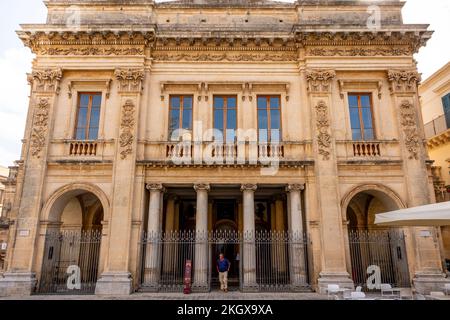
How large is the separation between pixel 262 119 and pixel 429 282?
9230 mm

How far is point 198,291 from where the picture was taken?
12.3 m

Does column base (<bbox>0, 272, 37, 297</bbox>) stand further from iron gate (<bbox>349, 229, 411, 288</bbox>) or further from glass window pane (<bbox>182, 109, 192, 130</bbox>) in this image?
iron gate (<bbox>349, 229, 411, 288</bbox>)

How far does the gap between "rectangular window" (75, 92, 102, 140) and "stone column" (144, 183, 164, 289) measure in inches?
147

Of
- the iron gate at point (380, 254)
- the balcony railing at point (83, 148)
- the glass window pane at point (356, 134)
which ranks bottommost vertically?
the iron gate at point (380, 254)

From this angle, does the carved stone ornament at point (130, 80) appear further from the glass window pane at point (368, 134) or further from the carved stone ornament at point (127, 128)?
the glass window pane at point (368, 134)

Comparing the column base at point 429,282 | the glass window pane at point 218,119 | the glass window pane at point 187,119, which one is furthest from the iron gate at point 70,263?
the column base at point 429,282

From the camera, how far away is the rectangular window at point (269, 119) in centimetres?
1420

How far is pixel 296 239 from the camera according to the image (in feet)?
41.9

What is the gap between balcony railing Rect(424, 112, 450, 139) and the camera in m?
18.1

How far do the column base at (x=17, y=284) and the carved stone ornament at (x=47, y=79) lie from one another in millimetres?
7757

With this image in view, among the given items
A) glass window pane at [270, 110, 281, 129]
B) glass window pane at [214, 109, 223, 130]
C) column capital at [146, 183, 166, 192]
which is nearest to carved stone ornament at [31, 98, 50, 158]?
column capital at [146, 183, 166, 192]

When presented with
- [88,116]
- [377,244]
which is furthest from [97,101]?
[377,244]

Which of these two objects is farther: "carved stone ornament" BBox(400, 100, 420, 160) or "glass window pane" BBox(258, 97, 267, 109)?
"glass window pane" BBox(258, 97, 267, 109)

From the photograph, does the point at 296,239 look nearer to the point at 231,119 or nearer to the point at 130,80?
the point at 231,119
